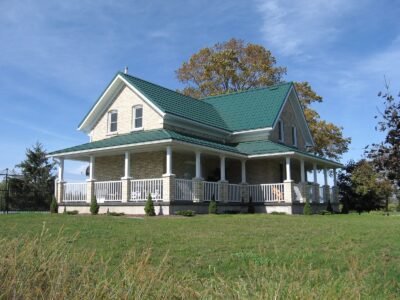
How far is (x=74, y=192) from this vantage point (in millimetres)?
22938

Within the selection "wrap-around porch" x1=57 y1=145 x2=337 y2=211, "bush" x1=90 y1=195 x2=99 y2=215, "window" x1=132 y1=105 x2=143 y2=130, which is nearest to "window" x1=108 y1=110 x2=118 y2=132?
"window" x1=132 y1=105 x2=143 y2=130

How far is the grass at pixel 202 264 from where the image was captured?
3879 mm

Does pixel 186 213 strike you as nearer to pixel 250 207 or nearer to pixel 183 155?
pixel 183 155

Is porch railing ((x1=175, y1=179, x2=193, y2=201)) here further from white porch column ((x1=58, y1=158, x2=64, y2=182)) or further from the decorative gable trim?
white porch column ((x1=58, y1=158, x2=64, y2=182))

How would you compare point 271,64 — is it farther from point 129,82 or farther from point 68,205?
point 68,205

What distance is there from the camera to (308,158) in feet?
79.6

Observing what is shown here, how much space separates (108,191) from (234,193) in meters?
6.43

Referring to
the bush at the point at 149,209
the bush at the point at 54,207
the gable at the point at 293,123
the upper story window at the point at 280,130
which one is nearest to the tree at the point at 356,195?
the gable at the point at 293,123

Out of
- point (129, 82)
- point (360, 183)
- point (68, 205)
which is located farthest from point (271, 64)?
point (68, 205)

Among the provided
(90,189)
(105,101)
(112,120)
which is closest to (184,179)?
(90,189)

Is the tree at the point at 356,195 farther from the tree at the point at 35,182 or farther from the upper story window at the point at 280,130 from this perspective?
the tree at the point at 35,182

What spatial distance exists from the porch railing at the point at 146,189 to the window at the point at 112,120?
18.1 ft

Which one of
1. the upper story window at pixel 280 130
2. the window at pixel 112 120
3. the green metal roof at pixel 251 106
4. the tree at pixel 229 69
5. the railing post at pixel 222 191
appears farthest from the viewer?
the tree at pixel 229 69

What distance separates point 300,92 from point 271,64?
423 centimetres
